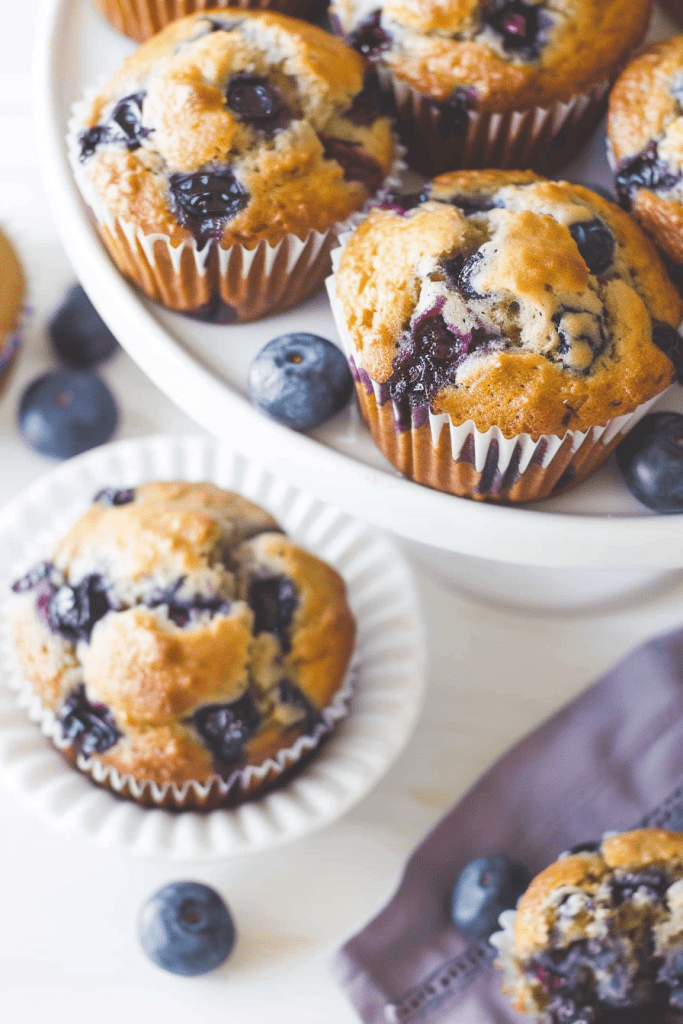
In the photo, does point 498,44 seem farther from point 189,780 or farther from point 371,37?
point 189,780

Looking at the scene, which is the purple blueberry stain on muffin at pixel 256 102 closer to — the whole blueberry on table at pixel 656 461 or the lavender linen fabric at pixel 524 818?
the whole blueberry on table at pixel 656 461

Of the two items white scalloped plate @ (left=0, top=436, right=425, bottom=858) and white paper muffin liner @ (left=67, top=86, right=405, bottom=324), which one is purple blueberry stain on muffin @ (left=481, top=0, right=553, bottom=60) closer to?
white paper muffin liner @ (left=67, top=86, right=405, bottom=324)

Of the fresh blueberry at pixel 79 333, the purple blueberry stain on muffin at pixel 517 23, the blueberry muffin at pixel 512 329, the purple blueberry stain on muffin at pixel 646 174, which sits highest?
the purple blueberry stain on muffin at pixel 517 23

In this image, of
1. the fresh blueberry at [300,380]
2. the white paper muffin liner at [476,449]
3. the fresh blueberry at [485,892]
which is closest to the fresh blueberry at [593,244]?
the white paper muffin liner at [476,449]

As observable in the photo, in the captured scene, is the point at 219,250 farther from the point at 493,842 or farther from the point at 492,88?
the point at 493,842

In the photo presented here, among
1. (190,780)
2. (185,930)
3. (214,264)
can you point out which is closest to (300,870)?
(185,930)

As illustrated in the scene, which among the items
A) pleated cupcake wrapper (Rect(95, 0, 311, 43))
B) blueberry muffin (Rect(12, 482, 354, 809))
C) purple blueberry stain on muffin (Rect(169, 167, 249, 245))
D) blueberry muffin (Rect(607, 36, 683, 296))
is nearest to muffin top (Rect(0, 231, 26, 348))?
blueberry muffin (Rect(12, 482, 354, 809))
